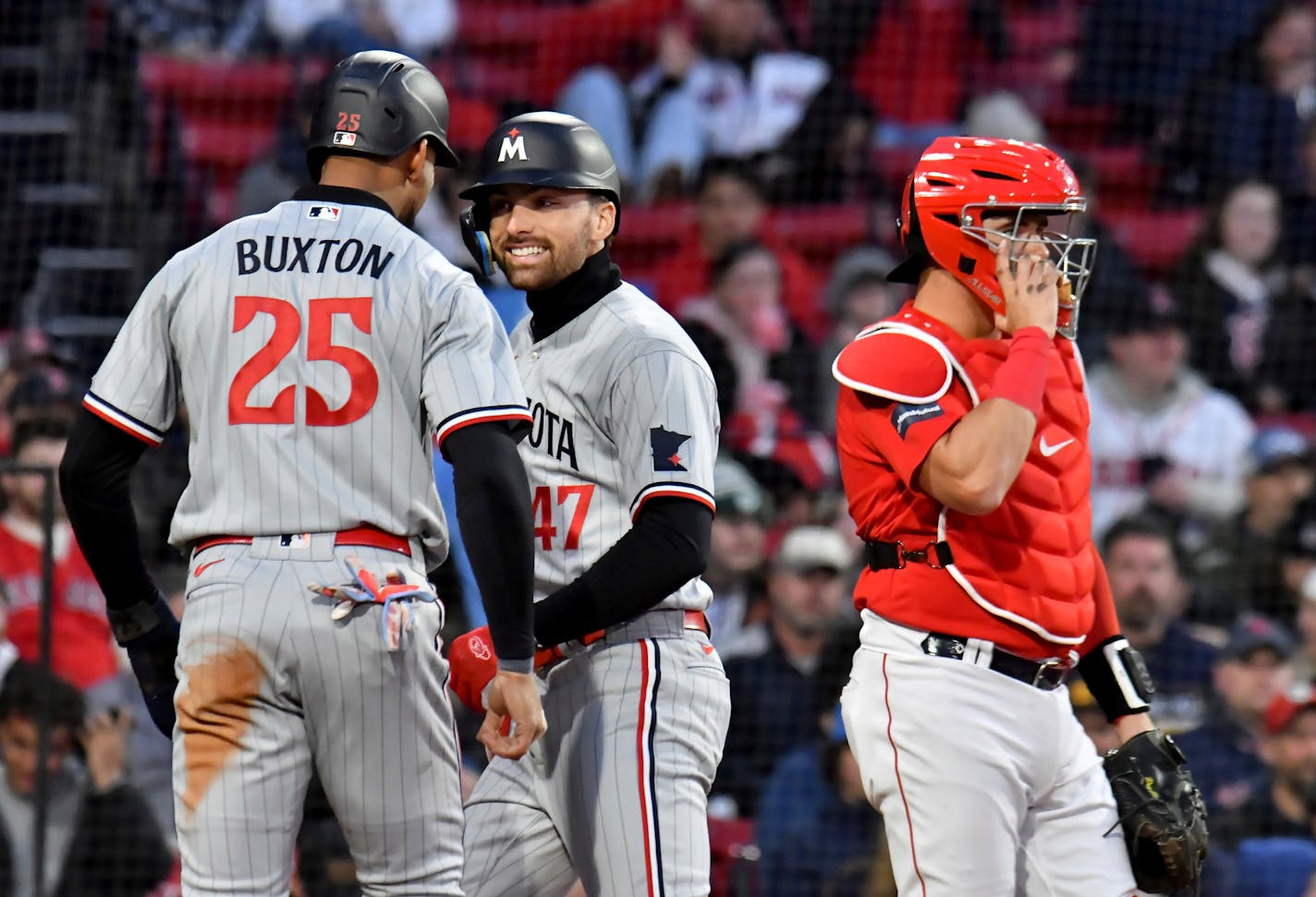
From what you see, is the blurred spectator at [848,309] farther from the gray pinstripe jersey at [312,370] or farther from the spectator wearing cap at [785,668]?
the gray pinstripe jersey at [312,370]

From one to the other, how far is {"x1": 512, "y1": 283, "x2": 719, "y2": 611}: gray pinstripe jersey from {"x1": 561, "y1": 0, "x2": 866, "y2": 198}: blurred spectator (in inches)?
223

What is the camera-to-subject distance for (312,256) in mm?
2854

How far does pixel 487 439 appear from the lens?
2779 millimetres

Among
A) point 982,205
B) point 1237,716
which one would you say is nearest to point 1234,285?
point 1237,716

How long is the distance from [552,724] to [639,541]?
362 mm

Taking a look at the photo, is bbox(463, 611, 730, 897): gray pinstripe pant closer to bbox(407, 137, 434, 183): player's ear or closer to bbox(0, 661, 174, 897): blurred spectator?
bbox(407, 137, 434, 183): player's ear

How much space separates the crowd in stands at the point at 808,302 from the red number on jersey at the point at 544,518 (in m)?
2.24

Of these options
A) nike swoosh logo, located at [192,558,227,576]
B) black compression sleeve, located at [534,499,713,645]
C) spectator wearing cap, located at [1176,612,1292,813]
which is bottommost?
spectator wearing cap, located at [1176,612,1292,813]

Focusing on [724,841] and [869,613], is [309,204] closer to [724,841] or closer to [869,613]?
[869,613]

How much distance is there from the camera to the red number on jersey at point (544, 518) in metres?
3.14

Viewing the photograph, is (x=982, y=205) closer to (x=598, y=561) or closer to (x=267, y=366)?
(x=598, y=561)

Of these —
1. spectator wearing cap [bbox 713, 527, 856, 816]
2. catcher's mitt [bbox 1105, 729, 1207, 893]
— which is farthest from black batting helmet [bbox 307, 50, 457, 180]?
spectator wearing cap [bbox 713, 527, 856, 816]

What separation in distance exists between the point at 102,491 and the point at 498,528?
2.14 feet

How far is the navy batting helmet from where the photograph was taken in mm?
3145
